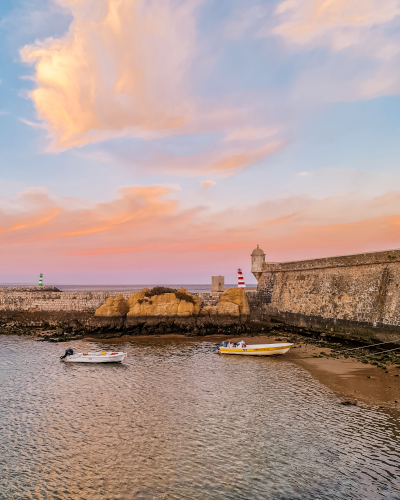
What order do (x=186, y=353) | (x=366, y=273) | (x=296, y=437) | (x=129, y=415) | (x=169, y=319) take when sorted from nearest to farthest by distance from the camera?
1. (x=296, y=437)
2. (x=129, y=415)
3. (x=186, y=353)
4. (x=366, y=273)
5. (x=169, y=319)

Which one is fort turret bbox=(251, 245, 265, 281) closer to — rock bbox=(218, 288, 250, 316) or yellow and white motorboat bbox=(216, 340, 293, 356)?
rock bbox=(218, 288, 250, 316)

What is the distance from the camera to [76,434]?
10555 millimetres

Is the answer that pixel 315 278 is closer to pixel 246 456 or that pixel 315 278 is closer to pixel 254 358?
pixel 254 358

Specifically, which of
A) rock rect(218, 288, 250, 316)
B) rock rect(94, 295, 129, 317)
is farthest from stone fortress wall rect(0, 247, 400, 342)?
rock rect(218, 288, 250, 316)

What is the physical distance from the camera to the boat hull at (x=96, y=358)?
19562 mm

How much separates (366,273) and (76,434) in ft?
66.8

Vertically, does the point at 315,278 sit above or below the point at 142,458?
above

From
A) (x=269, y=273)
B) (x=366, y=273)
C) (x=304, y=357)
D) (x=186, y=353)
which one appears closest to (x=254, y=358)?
(x=304, y=357)

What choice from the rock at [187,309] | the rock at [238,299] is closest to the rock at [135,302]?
the rock at [187,309]

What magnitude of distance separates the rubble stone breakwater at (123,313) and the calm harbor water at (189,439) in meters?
12.9

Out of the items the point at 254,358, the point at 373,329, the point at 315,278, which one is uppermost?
the point at 315,278

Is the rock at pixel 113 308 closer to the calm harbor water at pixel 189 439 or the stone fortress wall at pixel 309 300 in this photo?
the stone fortress wall at pixel 309 300

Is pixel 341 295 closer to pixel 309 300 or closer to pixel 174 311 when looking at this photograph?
pixel 309 300

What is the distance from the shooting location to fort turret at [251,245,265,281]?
36.6m
